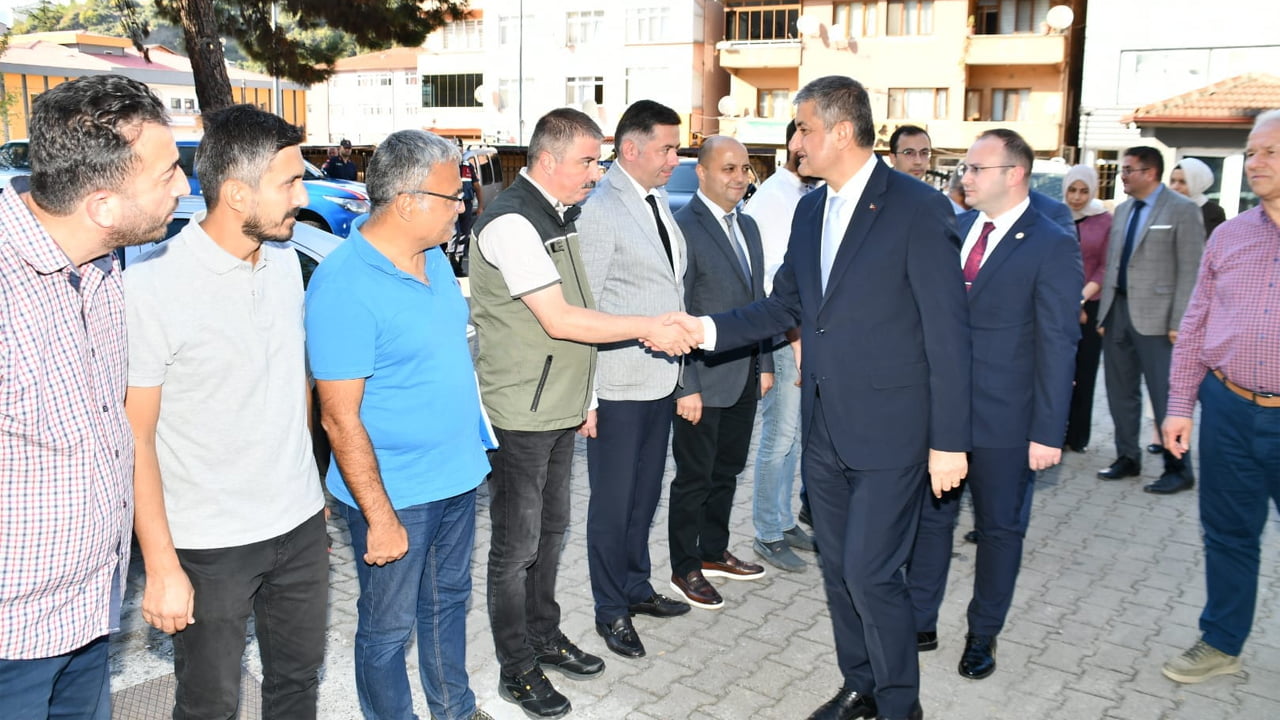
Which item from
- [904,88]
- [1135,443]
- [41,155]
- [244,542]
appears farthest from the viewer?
[904,88]

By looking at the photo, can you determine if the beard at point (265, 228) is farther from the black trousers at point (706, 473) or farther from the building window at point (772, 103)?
the building window at point (772, 103)

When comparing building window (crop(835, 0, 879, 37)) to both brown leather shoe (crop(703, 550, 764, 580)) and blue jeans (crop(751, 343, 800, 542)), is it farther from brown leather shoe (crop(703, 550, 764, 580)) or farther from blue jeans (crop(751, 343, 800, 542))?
brown leather shoe (crop(703, 550, 764, 580))

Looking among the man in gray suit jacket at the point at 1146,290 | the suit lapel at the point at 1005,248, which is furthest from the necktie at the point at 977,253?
the man in gray suit jacket at the point at 1146,290

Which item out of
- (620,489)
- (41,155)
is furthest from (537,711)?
(41,155)

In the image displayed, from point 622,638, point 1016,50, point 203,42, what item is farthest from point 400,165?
point 1016,50

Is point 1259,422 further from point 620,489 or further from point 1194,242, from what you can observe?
point 1194,242

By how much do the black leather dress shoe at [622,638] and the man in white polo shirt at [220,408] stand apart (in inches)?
76.5

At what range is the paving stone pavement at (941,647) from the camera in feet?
13.6

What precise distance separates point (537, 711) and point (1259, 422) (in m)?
3.16

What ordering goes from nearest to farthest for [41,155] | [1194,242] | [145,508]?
[41,155], [145,508], [1194,242]

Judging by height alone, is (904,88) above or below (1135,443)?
above

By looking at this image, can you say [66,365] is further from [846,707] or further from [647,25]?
[647,25]

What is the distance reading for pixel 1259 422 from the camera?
4098mm

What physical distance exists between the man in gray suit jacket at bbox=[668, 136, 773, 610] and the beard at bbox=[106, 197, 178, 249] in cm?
290
